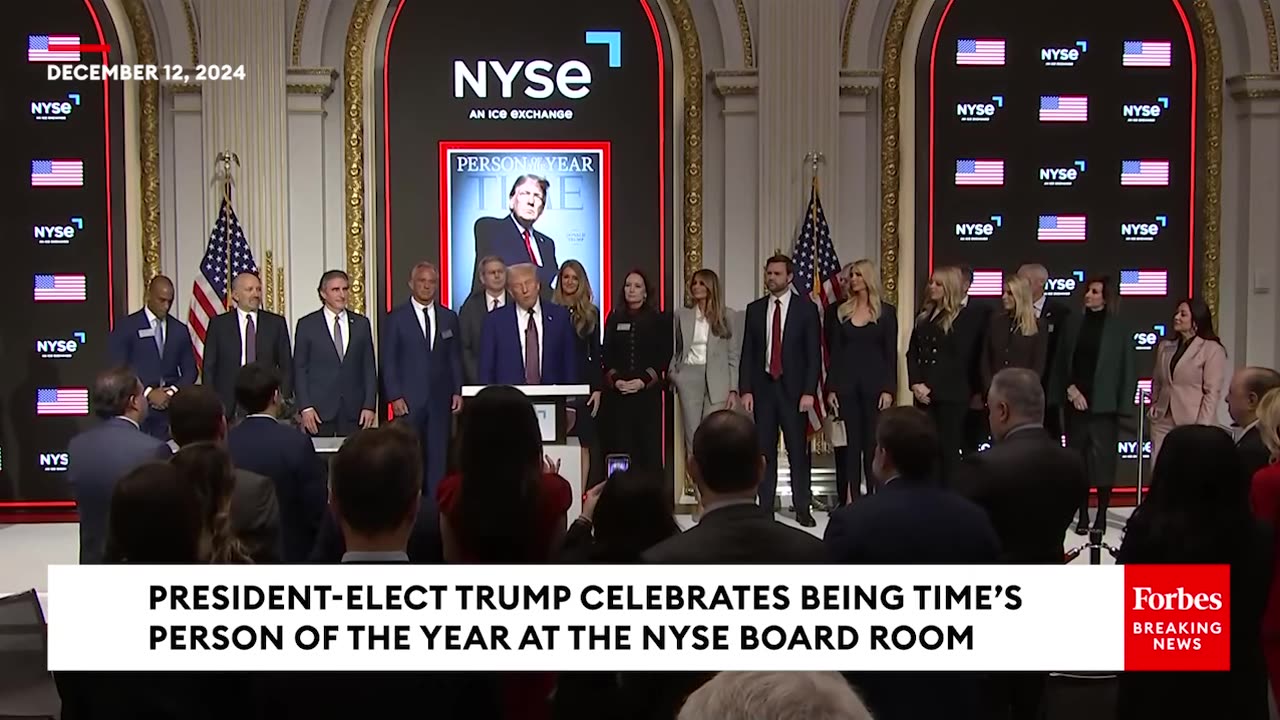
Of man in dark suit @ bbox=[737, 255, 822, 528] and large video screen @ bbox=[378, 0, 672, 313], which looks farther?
large video screen @ bbox=[378, 0, 672, 313]

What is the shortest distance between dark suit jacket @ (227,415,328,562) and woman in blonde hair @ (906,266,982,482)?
15.4 feet

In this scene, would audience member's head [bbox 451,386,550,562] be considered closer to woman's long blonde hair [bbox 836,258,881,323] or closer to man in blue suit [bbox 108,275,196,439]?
woman's long blonde hair [bbox 836,258,881,323]

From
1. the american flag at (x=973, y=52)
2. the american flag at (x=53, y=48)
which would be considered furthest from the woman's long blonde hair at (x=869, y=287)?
the american flag at (x=53, y=48)

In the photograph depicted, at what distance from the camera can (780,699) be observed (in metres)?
1.38

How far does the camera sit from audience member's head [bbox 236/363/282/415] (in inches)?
175

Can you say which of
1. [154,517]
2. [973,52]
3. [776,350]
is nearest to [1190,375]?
[776,350]

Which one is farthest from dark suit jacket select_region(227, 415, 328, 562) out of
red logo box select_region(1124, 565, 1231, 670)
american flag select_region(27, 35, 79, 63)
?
american flag select_region(27, 35, 79, 63)

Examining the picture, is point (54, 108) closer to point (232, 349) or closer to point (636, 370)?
point (232, 349)

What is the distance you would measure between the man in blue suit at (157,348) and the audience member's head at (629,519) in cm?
586

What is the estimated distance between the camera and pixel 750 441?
3152 millimetres

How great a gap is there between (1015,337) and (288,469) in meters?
5.05

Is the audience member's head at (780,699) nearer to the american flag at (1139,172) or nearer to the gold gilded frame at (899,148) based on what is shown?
the gold gilded frame at (899,148)
